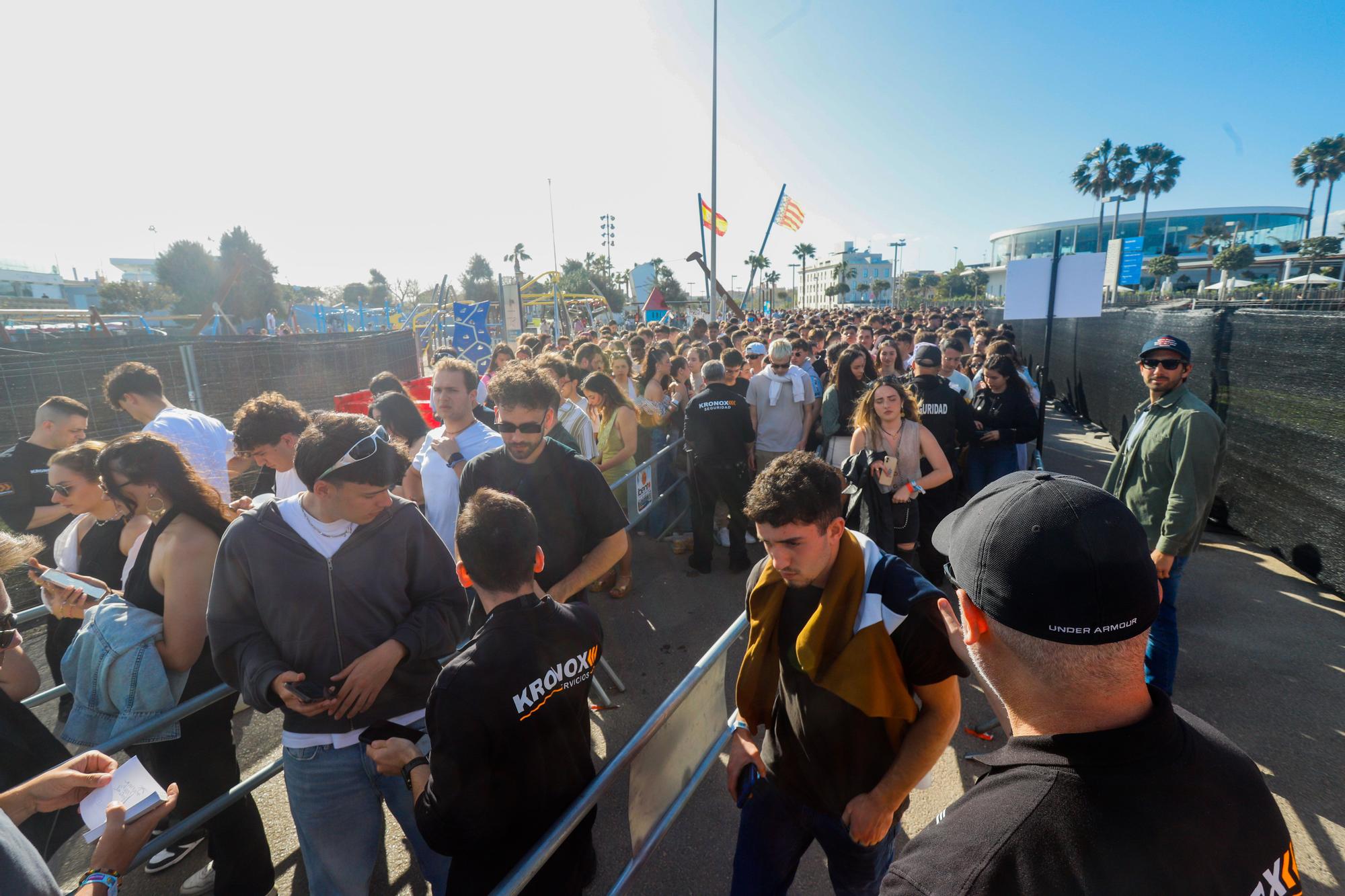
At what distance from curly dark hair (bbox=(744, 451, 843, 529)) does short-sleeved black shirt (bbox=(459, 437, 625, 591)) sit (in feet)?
4.07

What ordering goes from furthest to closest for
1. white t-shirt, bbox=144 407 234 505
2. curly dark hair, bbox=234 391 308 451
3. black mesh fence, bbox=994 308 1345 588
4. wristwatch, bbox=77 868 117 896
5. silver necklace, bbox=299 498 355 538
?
black mesh fence, bbox=994 308 1345 588 → white t-shirt, bbox=144 407 234 505 → curly dark hair, bbox=234 391 308 451 → silver necklace, bbox=299 498 355 538 → wristwatch, bbox=77 868 117 896

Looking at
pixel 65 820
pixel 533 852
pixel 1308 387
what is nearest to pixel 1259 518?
pixel 1308 387

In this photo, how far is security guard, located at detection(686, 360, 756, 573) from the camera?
5.77m

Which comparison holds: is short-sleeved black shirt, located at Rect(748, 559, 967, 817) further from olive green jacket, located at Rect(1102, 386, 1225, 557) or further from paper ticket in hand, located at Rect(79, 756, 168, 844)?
olive green jacket, located at Rect(1102, 386, 1225, 557)

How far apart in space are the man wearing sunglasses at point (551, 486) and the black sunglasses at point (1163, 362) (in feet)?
11.0

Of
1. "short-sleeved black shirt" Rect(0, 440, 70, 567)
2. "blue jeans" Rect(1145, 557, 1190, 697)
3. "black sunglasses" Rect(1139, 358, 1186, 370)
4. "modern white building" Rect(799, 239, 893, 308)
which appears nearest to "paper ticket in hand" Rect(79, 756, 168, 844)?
"short-sleeved black shirt" Rect(0, 440, 70, 567)

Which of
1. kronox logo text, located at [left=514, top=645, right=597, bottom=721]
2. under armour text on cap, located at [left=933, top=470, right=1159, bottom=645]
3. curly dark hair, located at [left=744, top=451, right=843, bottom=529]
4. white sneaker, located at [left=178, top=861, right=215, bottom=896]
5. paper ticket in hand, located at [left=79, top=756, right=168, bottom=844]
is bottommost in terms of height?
white sneaker, located at [left=178, top=861, right=215, bottom=896]

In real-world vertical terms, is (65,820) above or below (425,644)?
below

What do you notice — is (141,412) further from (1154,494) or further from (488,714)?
(1154,494)

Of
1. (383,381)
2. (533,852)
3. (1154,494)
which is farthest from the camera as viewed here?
(383,381)

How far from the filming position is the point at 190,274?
5588 cm

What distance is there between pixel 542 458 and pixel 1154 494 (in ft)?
11.9

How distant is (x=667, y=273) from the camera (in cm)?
8281

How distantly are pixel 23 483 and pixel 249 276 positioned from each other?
6297 centimetres
